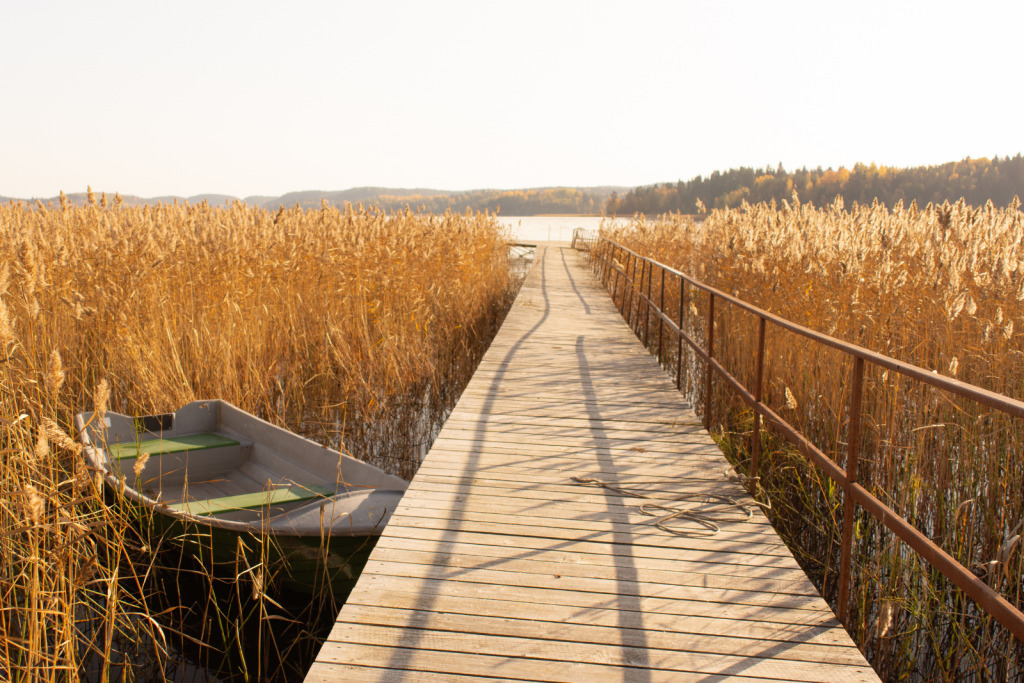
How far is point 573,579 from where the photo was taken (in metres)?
2.86

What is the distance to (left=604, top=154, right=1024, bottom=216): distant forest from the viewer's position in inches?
1657

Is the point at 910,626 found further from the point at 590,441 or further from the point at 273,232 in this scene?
the point at 273,232

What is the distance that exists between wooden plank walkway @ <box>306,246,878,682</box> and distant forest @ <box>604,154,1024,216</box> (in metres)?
14.8

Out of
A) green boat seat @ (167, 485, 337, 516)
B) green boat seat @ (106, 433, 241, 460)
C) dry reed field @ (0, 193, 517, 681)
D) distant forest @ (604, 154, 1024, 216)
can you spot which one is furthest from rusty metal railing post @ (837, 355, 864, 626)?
distant forest @ (604, 154, 1024, 216)

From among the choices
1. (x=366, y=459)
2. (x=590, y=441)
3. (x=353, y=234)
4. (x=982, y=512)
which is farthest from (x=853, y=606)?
(x=353, y=234)

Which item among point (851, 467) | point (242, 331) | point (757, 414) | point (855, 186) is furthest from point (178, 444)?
point (855, 186)

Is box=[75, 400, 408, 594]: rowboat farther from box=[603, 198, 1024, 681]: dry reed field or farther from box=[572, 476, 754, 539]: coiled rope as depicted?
box=[603, 198, 1024, 681]: dry reed field

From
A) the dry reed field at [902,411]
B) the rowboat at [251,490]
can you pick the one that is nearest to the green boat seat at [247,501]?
the rowboat at [251,490]

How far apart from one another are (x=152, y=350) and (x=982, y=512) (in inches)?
228

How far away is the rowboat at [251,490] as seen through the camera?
10.4 ft

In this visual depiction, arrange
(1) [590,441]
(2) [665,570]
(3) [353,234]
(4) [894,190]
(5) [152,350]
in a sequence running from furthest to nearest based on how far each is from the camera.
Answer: (4) [894,190], (3) [353,234], (5) [152,350], (1) [590,441], (2) [665,570]

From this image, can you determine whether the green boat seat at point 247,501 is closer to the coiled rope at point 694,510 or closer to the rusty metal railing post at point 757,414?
the coiled rope at point 694,510

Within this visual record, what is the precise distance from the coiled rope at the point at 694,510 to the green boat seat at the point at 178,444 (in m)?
2.48

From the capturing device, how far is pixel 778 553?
3164mm
